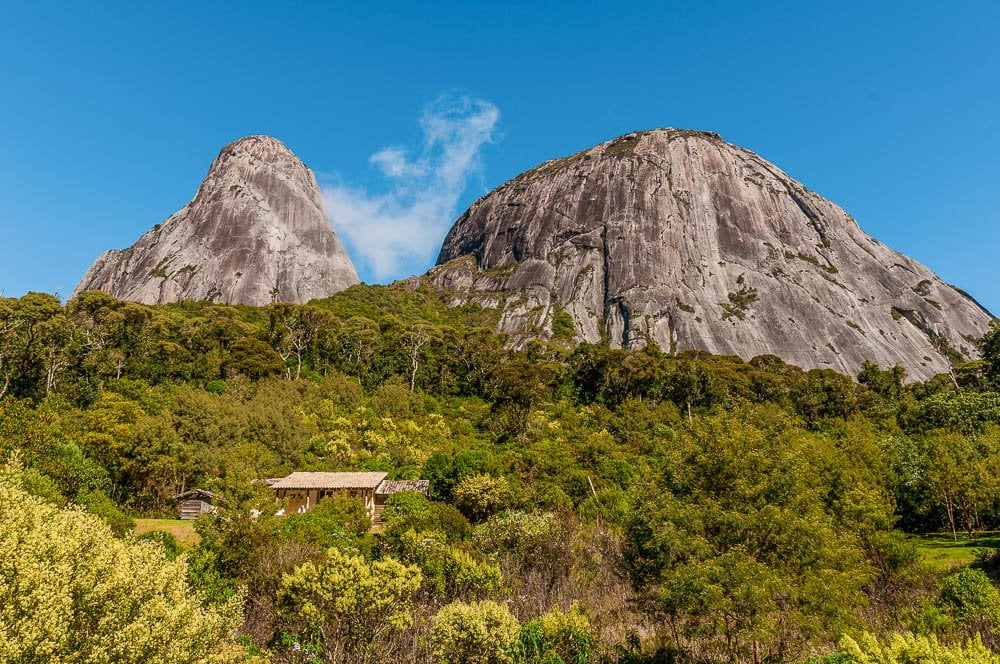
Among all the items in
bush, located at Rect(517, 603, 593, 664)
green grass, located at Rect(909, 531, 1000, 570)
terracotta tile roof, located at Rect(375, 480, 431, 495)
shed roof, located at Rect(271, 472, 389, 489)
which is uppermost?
shed roof, located at Rect(271, 472, 389, 489)

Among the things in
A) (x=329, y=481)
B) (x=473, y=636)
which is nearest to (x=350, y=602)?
(x=473, y=636)

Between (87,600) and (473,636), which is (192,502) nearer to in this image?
(87,600)

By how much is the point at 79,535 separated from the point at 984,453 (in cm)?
5451

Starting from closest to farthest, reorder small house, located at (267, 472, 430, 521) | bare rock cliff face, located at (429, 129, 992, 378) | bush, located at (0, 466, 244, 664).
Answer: bush, located at (0, 466, 244, 664) → small house, located at (267, 472, 430, 521) → bare rock cliff face, located at (429, 129, 992, 378)

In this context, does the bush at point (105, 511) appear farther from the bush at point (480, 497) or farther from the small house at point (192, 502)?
the bush at point (480, 497)

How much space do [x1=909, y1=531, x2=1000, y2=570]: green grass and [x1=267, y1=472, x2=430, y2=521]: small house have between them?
31170 millimetres

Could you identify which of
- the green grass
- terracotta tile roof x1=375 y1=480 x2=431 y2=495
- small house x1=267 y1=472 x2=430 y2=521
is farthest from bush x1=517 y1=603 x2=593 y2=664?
terracotta tile roof x1=375 y1=480 x2=431 y2=495

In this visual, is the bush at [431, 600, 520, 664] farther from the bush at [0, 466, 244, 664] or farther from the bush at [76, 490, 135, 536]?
the bush at [76, 490, 135, 536]

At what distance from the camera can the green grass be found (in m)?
29.7

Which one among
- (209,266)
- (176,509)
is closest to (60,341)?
(176,509)

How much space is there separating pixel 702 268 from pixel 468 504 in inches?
3373

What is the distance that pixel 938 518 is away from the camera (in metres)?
41.4

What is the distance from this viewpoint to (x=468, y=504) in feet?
117

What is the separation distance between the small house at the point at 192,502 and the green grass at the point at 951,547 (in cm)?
4046
